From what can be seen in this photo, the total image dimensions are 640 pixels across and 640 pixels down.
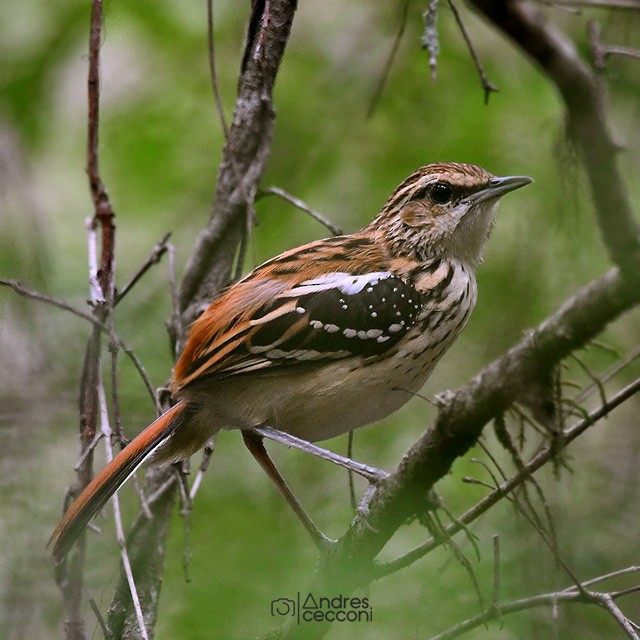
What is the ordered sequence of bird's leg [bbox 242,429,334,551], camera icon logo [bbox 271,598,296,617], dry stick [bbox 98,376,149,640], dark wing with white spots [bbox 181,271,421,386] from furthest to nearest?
bird's leg [bbox 242,429,334,551] → dark wing with white spots [bbox 181,271,421,386] → camera icon logo [bbox 271,598,296,617] → dry stick [bbox 98,376,149,640]

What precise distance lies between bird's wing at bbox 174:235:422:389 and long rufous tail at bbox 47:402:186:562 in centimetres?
21

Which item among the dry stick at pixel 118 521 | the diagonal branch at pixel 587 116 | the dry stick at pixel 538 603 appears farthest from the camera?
the dry stick at pixel 118 521

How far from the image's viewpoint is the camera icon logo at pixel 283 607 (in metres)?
3.71

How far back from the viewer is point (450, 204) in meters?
4.50

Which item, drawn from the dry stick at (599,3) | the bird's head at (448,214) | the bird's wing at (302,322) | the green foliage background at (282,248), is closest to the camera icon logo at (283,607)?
the green foliage background at (282,248)

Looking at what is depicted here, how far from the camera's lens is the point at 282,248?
19.7 ft

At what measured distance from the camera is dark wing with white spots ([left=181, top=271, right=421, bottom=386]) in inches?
157

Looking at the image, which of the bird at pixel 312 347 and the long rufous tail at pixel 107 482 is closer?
the long rufous tail at pixel 107 482

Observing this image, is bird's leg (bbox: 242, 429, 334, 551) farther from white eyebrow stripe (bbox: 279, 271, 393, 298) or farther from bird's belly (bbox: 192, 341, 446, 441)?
white eyebrow stripe (bbox: 279, 271, 393, 298)

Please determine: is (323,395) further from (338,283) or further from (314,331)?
(338,283)

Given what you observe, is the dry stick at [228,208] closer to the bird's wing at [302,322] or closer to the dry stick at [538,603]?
the bird's wing at [302,322]

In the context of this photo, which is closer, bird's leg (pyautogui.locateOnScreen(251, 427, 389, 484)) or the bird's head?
bird's leg (pyautogui.locateOnScreen(251, 427, 389, 484))

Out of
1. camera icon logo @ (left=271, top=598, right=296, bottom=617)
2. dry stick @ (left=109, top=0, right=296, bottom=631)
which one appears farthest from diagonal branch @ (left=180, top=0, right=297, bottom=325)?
camera icon logo @ (left=271, top=598, right=296, bottom=617)

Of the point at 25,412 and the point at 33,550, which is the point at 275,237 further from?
the point at 33,550
